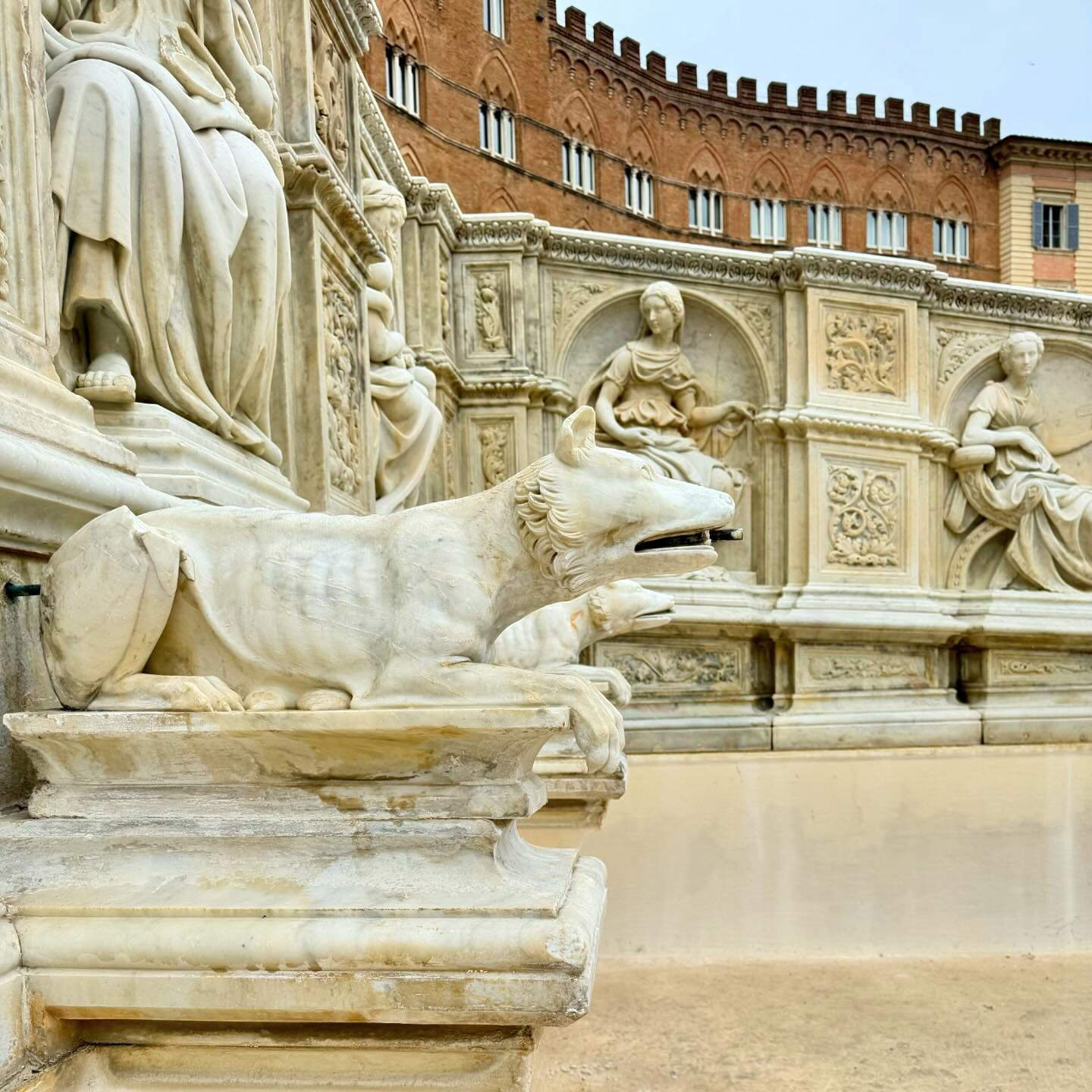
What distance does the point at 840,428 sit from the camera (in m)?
5.73

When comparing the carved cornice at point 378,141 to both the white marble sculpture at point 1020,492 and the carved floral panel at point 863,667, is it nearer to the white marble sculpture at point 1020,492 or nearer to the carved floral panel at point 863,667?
the carved floral panel at point 863,667

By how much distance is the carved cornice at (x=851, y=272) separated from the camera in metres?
5.77

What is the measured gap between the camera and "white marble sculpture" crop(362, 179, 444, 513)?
160 inches

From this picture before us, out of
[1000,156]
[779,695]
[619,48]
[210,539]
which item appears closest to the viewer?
[210,539]

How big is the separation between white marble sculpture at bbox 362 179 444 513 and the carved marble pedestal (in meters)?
2.66

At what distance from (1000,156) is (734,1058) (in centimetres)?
2297

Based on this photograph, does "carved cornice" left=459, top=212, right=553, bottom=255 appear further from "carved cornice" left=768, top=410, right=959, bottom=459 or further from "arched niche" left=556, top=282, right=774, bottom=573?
"carved cornice" left=768, top=410, right=959, bottom=459

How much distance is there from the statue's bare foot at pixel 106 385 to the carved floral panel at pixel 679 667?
3583mm

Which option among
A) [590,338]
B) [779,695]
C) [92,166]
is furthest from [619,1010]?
[590,338]

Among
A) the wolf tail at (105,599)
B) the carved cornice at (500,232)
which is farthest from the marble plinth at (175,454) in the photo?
the carved cornice at (500,232)

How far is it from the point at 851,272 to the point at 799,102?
18.2m

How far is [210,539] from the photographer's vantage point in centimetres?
143

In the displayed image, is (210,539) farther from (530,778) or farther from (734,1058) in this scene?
(734,1058)

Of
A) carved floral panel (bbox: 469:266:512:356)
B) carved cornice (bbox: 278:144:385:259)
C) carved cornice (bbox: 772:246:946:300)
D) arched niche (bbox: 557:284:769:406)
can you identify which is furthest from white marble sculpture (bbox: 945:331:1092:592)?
carved cornice (bbox: 278:144:385:259)
